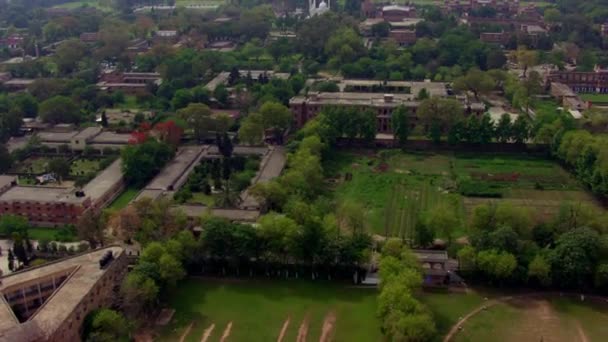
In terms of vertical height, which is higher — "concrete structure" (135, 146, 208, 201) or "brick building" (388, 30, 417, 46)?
"brick building" (388, 30, 417, 46)

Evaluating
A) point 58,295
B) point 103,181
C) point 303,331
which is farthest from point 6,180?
point 303,331

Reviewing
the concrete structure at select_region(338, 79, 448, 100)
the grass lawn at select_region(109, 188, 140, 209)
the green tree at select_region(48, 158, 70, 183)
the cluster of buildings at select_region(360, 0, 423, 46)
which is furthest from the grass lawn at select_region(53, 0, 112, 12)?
the grass lawn at select_region(109, 188, 140, 209)

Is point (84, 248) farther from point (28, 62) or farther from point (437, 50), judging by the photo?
point (437, 50)

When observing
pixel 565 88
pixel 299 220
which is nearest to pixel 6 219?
pixel 299 220

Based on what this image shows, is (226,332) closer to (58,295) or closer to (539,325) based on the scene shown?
(58,295)

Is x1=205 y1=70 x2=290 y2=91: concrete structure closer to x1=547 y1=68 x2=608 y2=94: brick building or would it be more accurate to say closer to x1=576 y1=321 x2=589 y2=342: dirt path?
x1=547 y1=68 x2=608 y2=94: brick building

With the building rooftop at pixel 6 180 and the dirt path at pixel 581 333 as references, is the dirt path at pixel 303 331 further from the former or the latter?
the building rooftop at pixel 6 180

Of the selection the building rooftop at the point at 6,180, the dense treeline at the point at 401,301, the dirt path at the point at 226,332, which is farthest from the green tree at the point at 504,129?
the building rooftop at the point at 6,180
